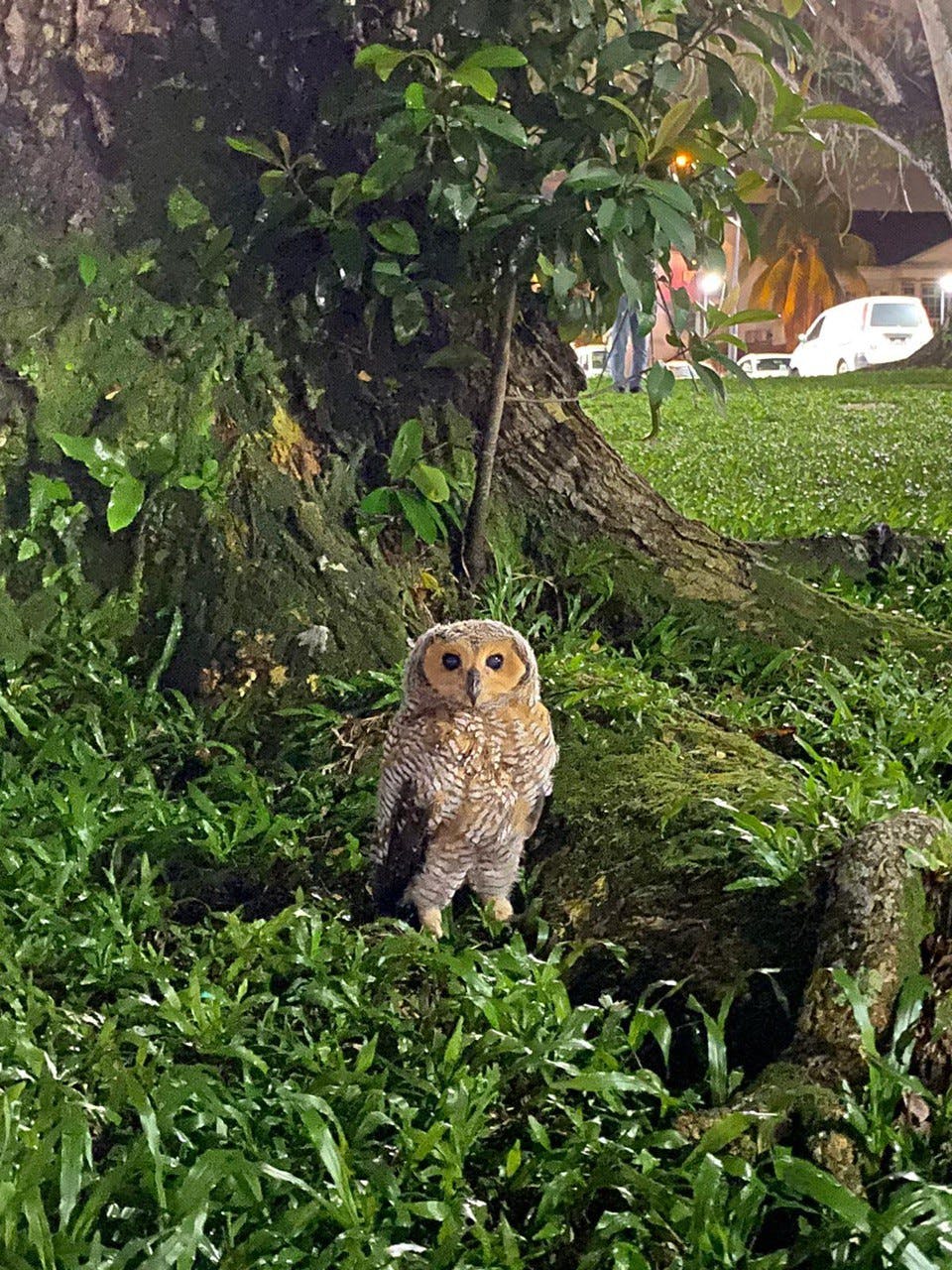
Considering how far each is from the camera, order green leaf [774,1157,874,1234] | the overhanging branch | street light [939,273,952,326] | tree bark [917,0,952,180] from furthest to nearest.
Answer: the overhanging branch, street light [939,273,952,326], tree bark [917,0,952,180], green leaf [774,1157,874,1234]

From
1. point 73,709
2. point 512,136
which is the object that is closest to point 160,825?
point 73,709

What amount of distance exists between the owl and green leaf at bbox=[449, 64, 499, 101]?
123cm

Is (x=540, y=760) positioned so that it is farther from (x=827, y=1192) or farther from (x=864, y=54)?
(x=864, y=54)

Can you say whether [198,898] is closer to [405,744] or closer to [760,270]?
[405,744]

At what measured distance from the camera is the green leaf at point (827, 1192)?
1.41m

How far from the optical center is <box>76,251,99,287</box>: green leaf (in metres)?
2.99

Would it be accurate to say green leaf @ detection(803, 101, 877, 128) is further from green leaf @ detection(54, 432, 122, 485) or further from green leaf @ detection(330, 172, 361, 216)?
green leaf @ detection(54, 432, 122, 485)

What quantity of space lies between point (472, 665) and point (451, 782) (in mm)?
214

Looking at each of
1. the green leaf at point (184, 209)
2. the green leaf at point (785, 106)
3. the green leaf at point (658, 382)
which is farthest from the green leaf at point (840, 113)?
the green leaf at point (184, 209)

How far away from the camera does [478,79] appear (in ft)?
8.57

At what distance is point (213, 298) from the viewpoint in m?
3.08

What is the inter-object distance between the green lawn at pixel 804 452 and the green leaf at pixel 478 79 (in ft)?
3.48

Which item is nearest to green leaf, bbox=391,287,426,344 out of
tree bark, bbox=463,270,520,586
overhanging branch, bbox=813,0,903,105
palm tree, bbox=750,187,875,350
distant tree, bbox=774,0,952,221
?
tree bark, bbox=463,270,520,586

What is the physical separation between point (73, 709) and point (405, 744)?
1.07 metres
